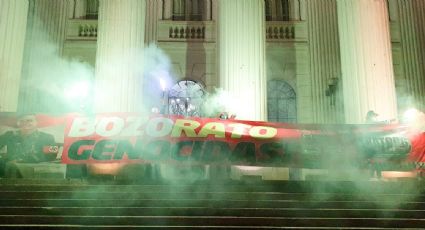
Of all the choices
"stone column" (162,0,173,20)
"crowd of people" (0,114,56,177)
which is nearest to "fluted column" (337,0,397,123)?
"stone column" (162,0,173,20)

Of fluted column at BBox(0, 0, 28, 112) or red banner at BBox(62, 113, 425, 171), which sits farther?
fluted column at BBox(0, 0, 28, 112)

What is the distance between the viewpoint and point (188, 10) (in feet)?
65.1

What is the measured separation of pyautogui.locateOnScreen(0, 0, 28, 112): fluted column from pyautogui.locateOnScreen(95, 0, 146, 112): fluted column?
2.46 metres

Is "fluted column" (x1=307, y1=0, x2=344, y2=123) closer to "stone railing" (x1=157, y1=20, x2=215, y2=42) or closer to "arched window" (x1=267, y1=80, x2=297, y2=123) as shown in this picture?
"arched window" (x1=267, y1=80, x2=297, y2=123)

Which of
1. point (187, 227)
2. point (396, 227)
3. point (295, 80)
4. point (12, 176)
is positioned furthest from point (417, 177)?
point (12, 176)

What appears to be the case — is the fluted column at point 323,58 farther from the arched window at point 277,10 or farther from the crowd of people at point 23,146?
the crowd of people at point 23,146

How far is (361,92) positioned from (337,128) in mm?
3704

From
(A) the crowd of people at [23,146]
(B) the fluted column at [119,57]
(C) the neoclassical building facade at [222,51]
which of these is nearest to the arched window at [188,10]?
(C) the neoclassical building facade at [222,51]

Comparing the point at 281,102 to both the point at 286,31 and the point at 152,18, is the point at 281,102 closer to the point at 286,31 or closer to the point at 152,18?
the point at 286,31

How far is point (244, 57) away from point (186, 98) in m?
6.13

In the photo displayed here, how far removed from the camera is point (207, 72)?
19219 millimetres

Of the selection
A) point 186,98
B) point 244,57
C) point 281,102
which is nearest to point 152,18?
point 186,98

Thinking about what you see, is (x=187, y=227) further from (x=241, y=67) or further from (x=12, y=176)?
(x=241, y=67)

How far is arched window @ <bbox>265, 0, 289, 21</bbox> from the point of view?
19953 millimetres
